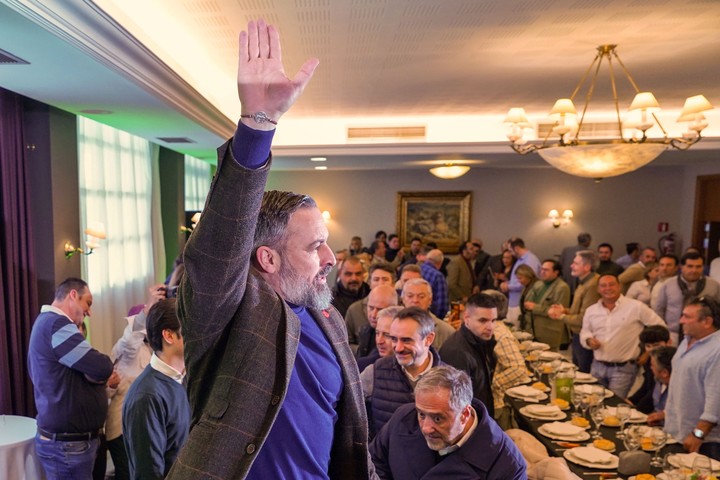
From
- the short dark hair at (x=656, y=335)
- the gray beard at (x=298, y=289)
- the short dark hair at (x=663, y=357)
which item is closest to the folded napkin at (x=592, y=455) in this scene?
the short dark hair at (x=663, y=357)

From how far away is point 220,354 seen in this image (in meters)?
0.99

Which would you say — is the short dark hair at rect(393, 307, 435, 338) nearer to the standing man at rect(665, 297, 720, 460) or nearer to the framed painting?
the standing man at rect(665, 297, 720, 460)

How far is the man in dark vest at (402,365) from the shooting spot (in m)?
2.60

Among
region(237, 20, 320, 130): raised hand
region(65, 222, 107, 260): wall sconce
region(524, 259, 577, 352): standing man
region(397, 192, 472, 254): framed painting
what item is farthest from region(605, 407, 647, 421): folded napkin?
region(397, 192, 472, 254): framed painting

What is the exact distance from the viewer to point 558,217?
35.9ft

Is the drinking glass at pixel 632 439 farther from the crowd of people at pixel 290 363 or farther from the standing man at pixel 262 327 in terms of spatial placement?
the standing man at pixel 262 327

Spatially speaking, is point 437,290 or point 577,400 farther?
point 437,290

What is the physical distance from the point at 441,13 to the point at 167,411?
2541mm

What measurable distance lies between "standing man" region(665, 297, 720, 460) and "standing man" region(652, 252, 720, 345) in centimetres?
204

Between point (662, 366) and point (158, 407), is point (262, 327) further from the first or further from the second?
point (662, 366)

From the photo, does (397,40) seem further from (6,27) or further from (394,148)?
(394,148)

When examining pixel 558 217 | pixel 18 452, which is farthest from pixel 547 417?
pixel 558 217

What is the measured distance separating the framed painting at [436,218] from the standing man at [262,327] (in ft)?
32.9

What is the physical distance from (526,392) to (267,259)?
296 centimetres
